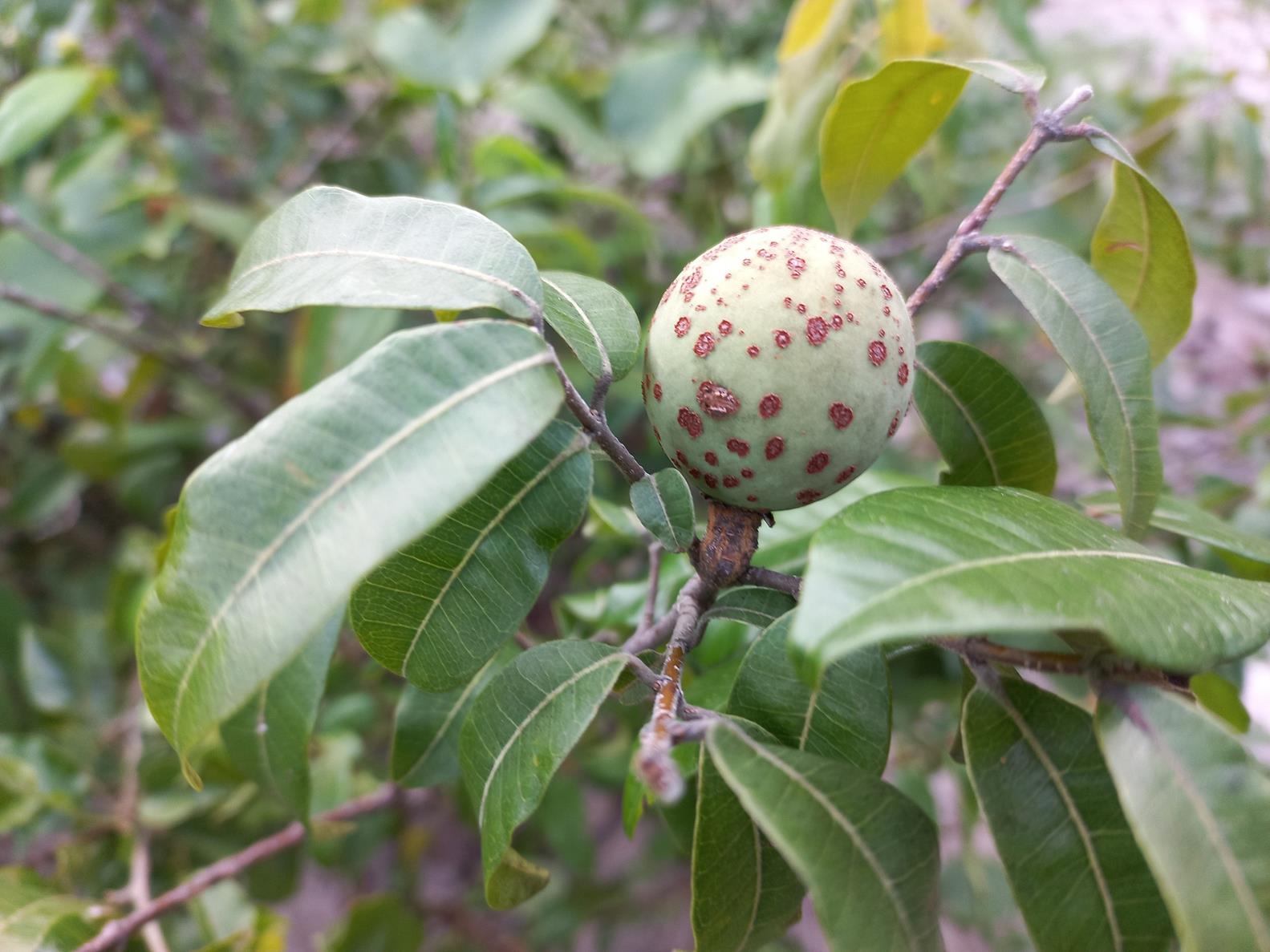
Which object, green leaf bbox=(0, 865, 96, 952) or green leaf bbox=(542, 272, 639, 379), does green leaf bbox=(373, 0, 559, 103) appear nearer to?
green leaf bbox=(542, 272, 639, 379)

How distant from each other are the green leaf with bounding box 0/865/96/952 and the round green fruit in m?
0.66

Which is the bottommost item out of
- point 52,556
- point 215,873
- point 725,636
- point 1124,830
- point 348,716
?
point 52,556

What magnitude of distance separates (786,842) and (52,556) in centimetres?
188

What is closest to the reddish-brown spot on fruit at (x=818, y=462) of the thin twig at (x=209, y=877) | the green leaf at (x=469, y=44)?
the thin twig at (x=209, y=877)

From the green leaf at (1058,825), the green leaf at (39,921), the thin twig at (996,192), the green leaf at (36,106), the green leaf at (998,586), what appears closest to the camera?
the green leaf at (998,586)

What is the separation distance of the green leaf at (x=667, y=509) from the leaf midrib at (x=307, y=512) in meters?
0.13

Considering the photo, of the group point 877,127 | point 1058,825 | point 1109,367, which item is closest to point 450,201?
point 877,127

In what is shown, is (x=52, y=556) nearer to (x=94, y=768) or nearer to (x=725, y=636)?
(x=94, y=768)

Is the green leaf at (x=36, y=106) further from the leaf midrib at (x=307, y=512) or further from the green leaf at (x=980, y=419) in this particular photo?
the green leaf at (x=980, y=419)

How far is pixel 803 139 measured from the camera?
0.95 metres

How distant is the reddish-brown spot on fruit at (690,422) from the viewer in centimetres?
45

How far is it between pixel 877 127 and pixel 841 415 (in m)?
0.33

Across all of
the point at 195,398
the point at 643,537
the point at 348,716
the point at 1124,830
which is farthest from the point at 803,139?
the point at 195,398

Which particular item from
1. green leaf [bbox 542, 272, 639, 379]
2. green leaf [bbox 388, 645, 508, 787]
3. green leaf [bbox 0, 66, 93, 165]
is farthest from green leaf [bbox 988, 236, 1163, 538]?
green leaf [bbox 0, 66, 93, 165]
